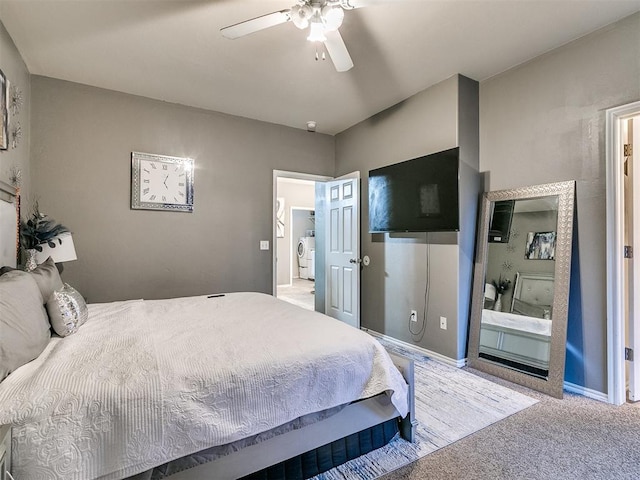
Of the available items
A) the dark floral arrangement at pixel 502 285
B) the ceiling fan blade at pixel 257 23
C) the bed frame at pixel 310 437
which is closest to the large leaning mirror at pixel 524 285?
the dark floral arrangement at pixel 502 285

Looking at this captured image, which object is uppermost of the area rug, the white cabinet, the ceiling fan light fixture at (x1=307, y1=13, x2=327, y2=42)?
the ceiling fan light fixture at (x1=307, y1=13, x2=327, y2=42)

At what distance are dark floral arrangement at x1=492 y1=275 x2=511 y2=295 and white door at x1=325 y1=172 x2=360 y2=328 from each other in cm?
160

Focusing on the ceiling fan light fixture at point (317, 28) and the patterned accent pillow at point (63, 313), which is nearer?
the patterned accent pillow at point (63, 313)

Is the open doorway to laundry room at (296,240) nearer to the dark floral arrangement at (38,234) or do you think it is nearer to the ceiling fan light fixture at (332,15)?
the dark floral arrangement at (38,234)

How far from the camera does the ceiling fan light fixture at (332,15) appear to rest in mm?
1767

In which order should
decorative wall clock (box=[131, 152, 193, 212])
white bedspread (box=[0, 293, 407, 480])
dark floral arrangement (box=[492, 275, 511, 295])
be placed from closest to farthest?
white bedspread (box=[0, 293, 407, 480]) → dark floral arrangement (box=[492, 275, 511, 295]) → decorative wall clock (box=[131, 152, 193, 212])

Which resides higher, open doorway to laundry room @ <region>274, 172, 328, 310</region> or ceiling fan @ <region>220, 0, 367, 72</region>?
ceiling fan @ <region>220, 0, 367, 72</region>

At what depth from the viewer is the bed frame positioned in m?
1.32

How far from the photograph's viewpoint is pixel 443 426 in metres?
2.03

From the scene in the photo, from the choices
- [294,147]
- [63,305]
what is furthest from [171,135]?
[63,305]

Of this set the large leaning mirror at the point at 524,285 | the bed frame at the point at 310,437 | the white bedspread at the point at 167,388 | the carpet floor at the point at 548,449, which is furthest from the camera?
the large leaning mirror at the point at 524,285

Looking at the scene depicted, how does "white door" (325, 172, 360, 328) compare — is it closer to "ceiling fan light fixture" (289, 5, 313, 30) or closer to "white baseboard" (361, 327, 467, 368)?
"white baseboard" (361, 327, 467, 368)

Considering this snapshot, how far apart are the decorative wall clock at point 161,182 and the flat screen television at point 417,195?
209cm

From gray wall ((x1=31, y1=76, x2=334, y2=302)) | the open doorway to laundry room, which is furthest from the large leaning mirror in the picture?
the open doorway to laundry room
